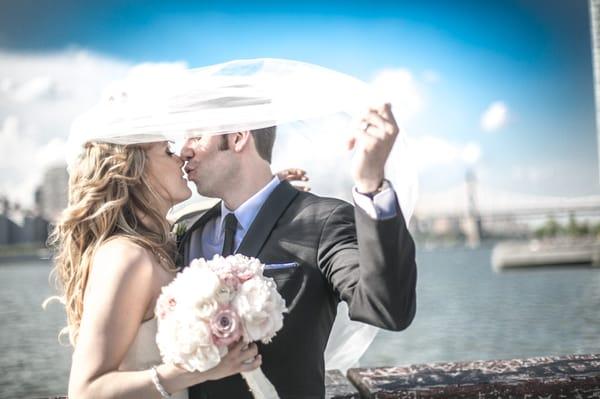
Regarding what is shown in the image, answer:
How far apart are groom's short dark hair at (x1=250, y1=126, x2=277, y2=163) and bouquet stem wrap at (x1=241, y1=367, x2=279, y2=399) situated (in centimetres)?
76

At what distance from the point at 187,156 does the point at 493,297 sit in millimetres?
35652

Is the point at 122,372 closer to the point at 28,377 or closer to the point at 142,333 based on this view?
the point at 142,333

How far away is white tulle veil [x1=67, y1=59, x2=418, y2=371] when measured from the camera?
206 centimetres

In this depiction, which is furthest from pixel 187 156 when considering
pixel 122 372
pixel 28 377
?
pixel 28 377

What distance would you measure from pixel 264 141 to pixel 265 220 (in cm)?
35

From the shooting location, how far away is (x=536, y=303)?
32156mm

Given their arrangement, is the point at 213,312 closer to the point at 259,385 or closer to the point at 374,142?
the point at 259,385

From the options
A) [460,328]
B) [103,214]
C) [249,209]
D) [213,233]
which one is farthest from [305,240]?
[460,328]

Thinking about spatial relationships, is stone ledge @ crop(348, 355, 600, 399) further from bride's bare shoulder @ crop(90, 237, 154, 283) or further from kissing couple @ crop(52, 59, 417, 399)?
bride's bare shoulder @ crop(90, 237, 154, 283)

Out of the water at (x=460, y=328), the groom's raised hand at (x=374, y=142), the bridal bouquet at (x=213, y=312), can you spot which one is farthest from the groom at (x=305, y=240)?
the water at (x=460, y=328)

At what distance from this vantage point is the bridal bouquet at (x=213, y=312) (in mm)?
1649

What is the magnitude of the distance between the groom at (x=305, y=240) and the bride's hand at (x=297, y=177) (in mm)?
160

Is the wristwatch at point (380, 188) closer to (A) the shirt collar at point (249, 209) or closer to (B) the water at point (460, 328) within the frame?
(A) the shirt collar at point (249, 209)

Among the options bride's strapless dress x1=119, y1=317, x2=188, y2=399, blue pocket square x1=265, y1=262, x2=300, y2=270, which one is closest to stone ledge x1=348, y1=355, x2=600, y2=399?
blue pocket square x1=265, y1=262, x2=300, y2=270
